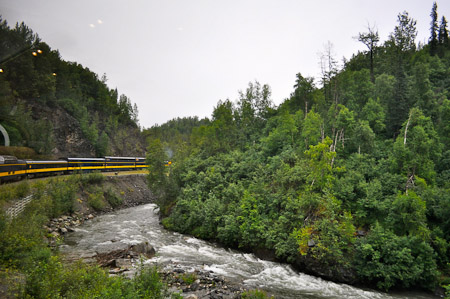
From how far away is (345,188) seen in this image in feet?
71.1

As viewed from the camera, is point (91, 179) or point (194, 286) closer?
point (194, 286)

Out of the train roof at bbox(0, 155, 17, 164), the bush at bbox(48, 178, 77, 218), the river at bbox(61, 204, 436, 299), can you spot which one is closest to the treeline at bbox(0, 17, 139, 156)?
the train roof at bbox(0, 155, 17, 164)

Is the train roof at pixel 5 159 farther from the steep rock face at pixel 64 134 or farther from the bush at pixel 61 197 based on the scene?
the steep rock face at pixel 64 134

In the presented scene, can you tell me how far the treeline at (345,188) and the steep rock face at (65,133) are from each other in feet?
126

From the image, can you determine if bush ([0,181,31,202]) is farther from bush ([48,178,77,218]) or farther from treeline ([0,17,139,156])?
treeline ([0,17,139,156])

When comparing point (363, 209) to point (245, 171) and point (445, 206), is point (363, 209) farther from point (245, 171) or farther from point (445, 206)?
point (245, 171)

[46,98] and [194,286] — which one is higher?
[46,98]

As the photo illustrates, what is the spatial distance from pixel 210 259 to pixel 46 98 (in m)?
70.2

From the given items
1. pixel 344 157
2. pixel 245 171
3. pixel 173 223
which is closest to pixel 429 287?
pixel 344 157

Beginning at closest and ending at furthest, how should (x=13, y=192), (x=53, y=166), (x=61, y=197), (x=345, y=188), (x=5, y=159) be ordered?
(x=345, y=188), (x=13, y=192), (x=5, y=159), (x=61, y=197), (x=53, y=166)

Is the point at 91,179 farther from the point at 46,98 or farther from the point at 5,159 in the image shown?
the point at 46,98

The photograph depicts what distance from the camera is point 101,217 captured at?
3356 centimetres

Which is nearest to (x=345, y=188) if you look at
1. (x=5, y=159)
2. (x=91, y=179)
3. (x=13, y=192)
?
(x=13, y=192)

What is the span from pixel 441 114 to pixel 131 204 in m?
48.6
